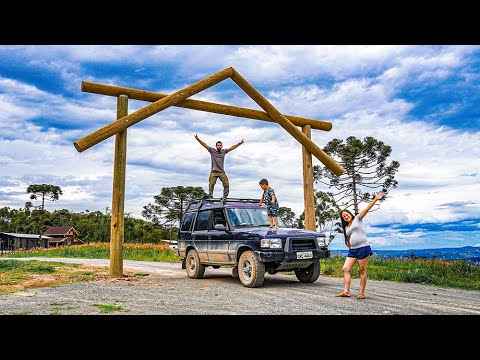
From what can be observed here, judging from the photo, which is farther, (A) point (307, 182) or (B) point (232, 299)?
(A) point (307, 182)

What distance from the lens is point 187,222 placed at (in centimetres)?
1270

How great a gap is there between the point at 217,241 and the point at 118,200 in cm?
303

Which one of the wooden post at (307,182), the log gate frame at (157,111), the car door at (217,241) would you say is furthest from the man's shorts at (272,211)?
the wooden post at (307,182)

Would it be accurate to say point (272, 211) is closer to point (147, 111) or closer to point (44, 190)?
point (147, 111)

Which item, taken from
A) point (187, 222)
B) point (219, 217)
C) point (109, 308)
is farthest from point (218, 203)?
point (109, 308)

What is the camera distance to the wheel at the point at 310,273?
419 inches

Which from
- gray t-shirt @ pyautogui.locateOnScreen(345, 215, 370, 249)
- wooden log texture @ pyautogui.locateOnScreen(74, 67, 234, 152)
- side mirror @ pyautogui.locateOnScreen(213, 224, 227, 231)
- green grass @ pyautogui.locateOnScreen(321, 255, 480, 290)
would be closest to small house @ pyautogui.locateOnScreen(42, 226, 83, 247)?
wooden log texture @ pyautogui.locateOnScreen(74, 67, 234, 152)

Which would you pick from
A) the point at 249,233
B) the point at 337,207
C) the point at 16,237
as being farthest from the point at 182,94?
the point at 16,237

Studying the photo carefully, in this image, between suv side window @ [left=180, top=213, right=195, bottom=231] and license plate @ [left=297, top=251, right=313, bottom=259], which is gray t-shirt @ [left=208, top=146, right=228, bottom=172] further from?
license plate @ [left=297, top=251, right=313, bottom=259]

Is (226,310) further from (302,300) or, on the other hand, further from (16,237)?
(16,237)

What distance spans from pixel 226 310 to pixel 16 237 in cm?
6647

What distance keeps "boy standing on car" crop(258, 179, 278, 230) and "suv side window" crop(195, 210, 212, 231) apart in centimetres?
162

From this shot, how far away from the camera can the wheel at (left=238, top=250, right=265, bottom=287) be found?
9531 mm

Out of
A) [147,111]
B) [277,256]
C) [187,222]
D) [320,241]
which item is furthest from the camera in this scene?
[187,222]
